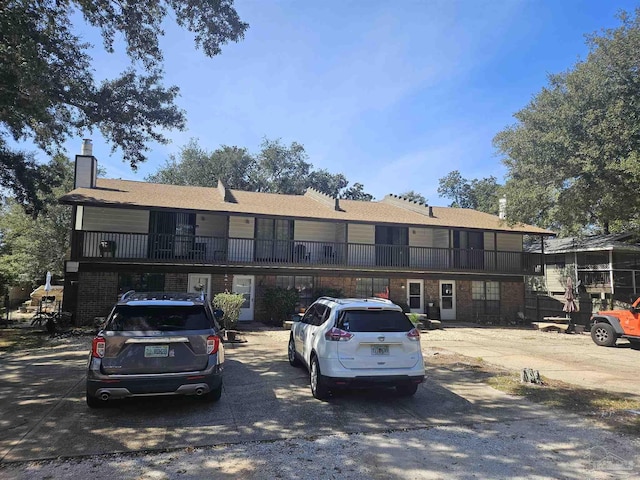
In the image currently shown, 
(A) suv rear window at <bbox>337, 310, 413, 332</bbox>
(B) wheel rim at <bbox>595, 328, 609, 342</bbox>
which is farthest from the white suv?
(B) wheel rim at <bbox>595, 328, 609, 342</bbox>

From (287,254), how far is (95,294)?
8.32 m

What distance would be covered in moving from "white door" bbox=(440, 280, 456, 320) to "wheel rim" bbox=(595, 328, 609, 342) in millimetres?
7736

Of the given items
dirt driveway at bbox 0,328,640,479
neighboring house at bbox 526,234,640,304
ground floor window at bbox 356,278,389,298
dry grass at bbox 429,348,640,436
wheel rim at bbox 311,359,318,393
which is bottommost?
dry grass at bbox 429,348,640,436

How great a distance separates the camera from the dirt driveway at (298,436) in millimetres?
4145

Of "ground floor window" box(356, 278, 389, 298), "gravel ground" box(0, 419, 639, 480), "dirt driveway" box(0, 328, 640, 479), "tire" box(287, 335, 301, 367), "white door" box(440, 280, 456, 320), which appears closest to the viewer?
"gravel ground" box(0, 419, 639, 480)

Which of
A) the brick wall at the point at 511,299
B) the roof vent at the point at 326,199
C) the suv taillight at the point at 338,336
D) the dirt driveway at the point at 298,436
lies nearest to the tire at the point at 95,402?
the dirt driveway at the point at 298,436

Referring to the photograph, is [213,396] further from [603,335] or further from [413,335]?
[603,335]

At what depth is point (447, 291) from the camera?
72.4 feet

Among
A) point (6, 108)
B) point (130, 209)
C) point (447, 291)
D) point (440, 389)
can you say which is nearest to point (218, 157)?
point (130, 209)

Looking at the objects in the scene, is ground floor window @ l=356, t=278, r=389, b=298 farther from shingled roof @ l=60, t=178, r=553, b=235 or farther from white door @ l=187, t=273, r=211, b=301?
white door @ l=187, t=273, r=211, b=301

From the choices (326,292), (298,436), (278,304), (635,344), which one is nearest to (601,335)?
(635,344)

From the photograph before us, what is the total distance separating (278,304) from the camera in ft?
59.8

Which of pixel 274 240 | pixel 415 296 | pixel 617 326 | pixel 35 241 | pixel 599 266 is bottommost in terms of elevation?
pixel 617 326

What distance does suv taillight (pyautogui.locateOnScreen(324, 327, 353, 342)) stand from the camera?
631cm
